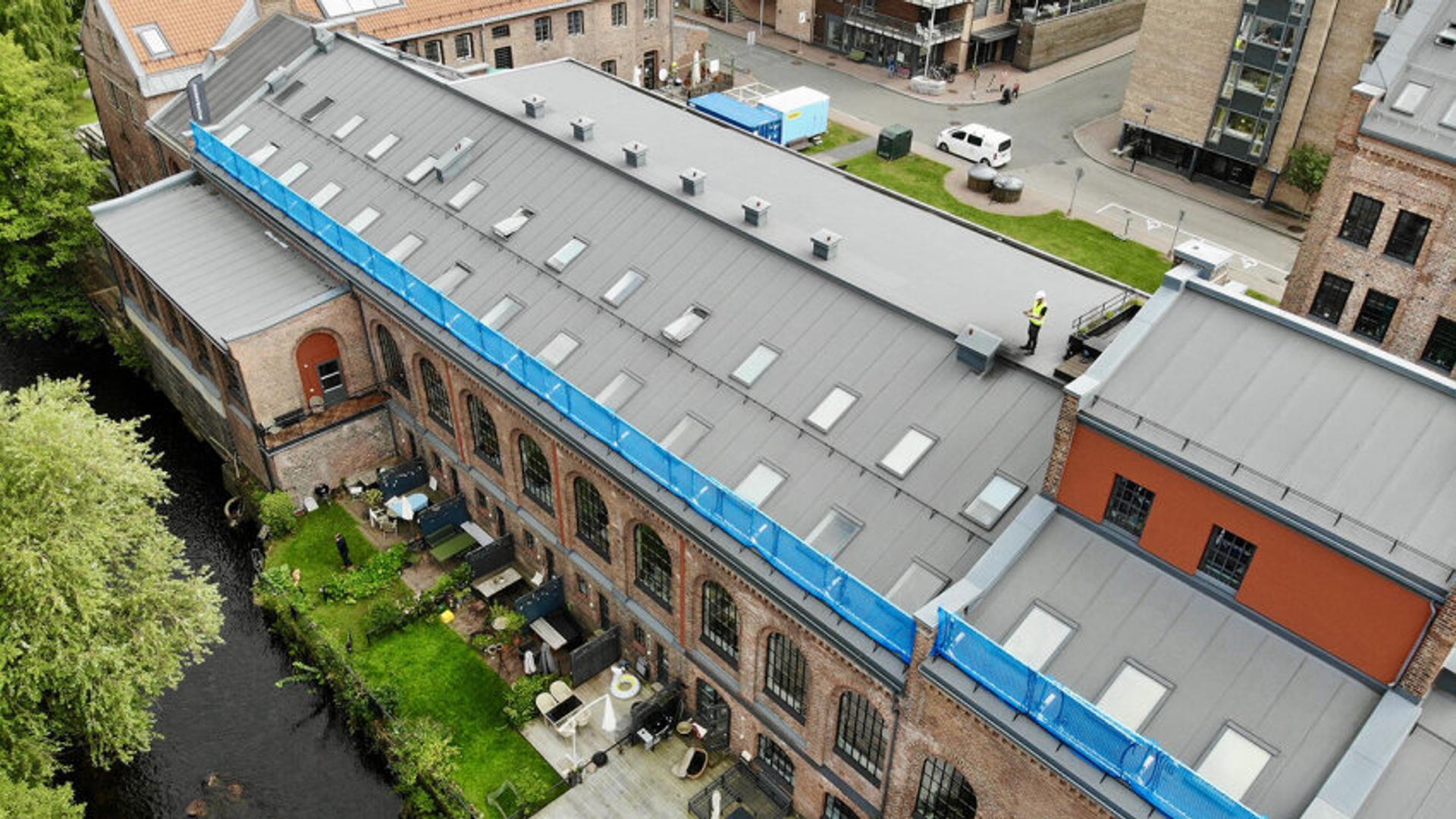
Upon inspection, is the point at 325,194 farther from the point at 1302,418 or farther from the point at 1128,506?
the point at 1302,418

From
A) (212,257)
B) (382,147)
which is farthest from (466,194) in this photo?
(212,257)

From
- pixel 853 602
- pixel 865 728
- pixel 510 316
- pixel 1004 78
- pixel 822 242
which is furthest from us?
pixel 1004 78

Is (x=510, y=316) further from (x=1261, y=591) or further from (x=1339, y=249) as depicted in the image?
(x=1339, y=249)

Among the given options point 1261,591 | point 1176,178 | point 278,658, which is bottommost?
point 278,658

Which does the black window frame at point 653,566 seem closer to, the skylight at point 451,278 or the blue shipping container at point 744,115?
the skylight at point 451,278

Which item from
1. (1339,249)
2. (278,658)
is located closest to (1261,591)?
(1339,249)
